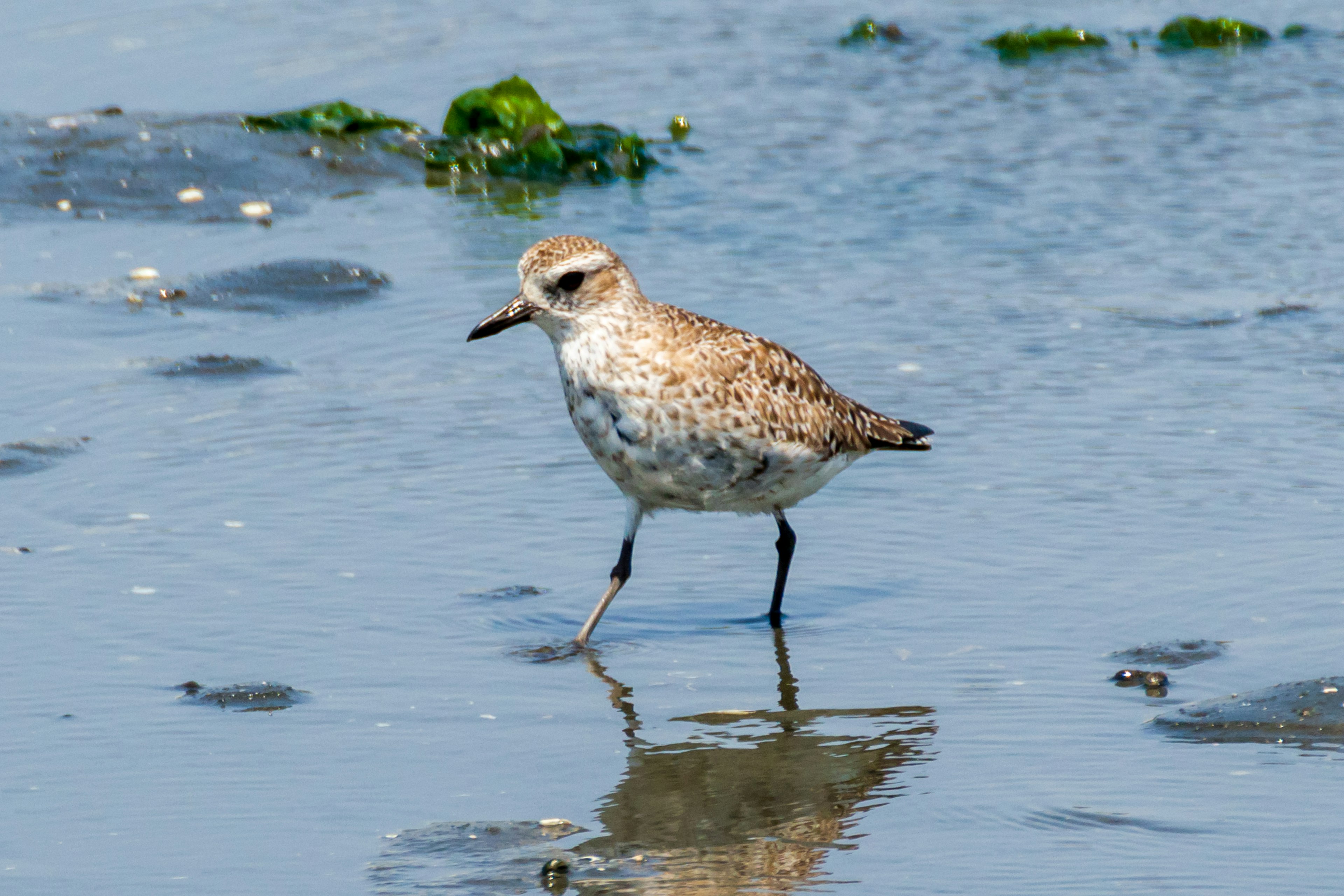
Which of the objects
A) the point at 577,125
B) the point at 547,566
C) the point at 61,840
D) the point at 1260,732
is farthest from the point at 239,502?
the point at 577,125

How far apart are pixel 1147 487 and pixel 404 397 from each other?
11.0 ft

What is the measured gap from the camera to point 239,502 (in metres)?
7.24

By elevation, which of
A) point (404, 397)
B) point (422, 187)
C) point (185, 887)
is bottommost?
point (185, 887)

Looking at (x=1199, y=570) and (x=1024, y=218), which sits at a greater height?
(x=1024, y=218)

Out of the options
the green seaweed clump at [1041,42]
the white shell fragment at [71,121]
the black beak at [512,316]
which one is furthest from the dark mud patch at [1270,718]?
the green seaweed clump at [1041,42]

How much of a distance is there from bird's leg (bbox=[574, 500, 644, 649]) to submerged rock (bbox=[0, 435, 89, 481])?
2.63m

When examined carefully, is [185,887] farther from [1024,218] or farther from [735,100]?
[735,100]

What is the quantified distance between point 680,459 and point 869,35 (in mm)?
9836

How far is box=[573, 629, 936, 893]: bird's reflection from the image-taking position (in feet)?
14.8

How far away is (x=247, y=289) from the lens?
390 inches

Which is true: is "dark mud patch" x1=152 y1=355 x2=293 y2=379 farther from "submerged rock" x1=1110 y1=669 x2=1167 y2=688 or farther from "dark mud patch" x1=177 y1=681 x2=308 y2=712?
"submerged rock" x1=1110 y1=669 x2=1167 y2=688

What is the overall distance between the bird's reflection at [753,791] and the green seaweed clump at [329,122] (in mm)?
7706

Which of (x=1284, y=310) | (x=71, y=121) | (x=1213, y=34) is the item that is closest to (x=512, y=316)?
(x=1284, y=310)

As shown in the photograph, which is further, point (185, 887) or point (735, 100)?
point (735, 100)
